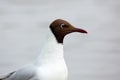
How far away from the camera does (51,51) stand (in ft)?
14.7

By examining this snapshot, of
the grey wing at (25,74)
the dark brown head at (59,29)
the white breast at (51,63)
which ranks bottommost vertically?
the grey wing at (25,74)

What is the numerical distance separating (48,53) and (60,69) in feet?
0.41

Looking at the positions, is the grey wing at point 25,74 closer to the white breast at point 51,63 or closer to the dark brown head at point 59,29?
the white breast at point 51,63

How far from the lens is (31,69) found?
14.9 ft

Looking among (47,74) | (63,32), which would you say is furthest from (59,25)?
(47,74)

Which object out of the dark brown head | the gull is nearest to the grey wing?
the gull

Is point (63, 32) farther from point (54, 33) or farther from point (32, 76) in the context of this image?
point (32, 76)

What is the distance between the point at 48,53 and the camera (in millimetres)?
4480

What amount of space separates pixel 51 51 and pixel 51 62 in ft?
0.24

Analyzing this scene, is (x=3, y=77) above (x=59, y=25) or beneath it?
beneath

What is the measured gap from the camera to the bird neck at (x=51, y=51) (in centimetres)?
447

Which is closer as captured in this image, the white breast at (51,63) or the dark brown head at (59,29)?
the white breast at (51,63)

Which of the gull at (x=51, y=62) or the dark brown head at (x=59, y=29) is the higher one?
the dark brown head at (x=59, y=29)

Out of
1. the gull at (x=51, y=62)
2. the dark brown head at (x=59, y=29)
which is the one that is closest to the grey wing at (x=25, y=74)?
the gull at (x=51, y=62)
